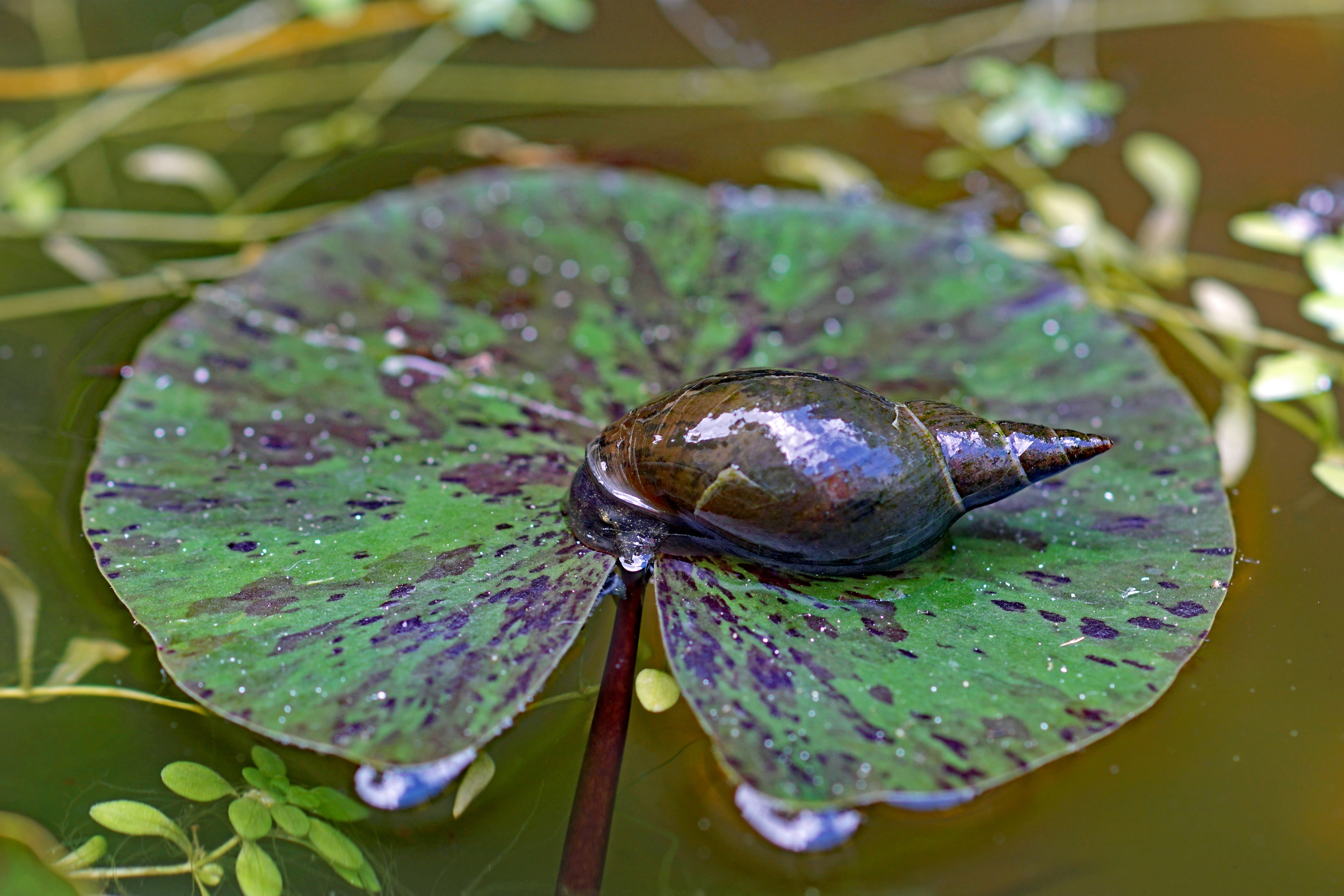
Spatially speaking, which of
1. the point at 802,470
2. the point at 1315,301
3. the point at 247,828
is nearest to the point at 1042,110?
the point at 1315,301

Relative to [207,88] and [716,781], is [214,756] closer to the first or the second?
[716,781]

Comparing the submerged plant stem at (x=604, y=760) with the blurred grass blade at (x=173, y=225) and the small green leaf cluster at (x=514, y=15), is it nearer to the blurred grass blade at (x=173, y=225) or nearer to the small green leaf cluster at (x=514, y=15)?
the blurred grass blade at (x=173, y=225)

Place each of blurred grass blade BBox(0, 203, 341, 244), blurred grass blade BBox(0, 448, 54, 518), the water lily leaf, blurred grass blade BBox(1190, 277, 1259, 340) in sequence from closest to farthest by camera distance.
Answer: the water lily leaf, blurred grass blade BBox(0, 448, 54, 518), blurred grass blade BBox(1190, 277, 1259, 340), blurred grass blade BBox(0, 203, 341, 244)

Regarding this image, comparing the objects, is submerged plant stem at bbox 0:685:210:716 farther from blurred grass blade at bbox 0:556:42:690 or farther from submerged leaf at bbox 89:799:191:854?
submerged leaf at bbox 89:799:191:854

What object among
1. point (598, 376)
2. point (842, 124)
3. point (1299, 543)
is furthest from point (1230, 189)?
point (598, 376)

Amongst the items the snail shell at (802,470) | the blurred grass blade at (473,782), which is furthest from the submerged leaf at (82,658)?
the snail shell at (802,470)

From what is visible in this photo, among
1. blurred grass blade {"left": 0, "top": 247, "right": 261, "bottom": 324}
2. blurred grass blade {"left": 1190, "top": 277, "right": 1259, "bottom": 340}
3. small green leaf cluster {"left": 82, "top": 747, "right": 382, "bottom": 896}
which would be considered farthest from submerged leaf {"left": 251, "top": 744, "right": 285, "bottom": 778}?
blurred grass blade {"left": 1190, "top": 277, "right": 1259, "bottom": 340}
